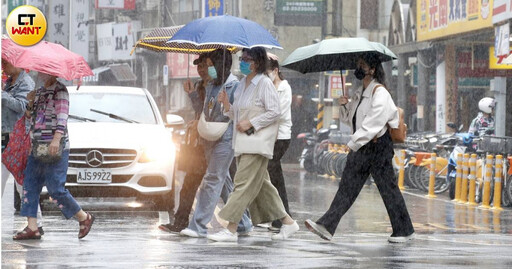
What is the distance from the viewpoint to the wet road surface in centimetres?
857

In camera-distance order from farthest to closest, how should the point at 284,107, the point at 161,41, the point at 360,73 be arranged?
the point at 161,41 < the point at 284,107 < the point at 360,73

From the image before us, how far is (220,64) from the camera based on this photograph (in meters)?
10.8

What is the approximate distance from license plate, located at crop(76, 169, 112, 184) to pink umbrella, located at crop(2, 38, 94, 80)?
351cm

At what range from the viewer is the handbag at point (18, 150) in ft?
33.1

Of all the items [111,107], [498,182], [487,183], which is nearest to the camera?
[111,107]

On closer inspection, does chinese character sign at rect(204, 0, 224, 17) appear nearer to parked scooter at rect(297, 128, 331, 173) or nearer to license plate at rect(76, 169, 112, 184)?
parked scooter at rect(297, 128, 331, 173)

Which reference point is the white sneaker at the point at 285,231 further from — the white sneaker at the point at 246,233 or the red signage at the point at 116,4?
the red signage at the point at 116,4

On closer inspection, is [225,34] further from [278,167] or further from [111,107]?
[111,107]

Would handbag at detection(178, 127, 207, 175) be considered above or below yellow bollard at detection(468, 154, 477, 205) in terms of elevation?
above

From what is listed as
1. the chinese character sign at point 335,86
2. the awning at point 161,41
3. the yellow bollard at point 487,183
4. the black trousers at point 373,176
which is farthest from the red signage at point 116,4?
the black trousers at point 373,176

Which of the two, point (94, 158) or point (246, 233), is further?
point (94, 158)

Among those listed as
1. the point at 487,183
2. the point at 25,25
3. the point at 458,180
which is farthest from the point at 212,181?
the point at 458,180

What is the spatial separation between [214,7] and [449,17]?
55.0ft

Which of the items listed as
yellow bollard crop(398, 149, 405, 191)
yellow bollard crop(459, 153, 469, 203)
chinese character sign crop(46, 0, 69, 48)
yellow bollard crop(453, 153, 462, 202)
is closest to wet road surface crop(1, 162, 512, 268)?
yellow bollard crop(459, 153, 469, 203)
